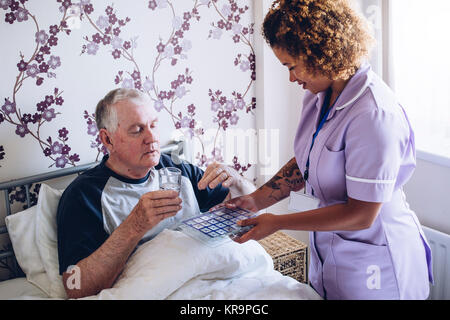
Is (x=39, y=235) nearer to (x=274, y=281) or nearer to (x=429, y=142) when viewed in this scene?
(x=274, y=281)

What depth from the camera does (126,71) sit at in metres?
2.11

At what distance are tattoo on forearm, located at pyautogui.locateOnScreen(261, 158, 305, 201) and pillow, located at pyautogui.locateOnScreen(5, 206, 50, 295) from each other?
95 centimetres

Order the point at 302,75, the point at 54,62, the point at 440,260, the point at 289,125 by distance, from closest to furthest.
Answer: the point at 302,75 → the point at 54,62 → the point at 440,260 → the point at 289,125

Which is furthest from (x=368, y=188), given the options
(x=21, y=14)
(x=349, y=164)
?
(x=21, y=14)

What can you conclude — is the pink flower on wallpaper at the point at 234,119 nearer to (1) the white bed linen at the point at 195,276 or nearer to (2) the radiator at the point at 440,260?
(1) the white bed linen at the point at 195,276

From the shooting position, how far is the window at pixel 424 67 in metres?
2.03

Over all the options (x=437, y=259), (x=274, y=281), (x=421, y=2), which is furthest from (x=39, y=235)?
(x=421, y=2)

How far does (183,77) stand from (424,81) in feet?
3.89

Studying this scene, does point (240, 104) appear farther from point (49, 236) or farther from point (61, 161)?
point (49, 236)

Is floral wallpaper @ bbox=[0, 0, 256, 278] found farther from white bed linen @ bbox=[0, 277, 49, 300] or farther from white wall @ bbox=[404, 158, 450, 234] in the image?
white wall @ bbox=[404, 158, 450, 234]

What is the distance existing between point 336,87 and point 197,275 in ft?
2.61

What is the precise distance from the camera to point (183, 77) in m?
2.30

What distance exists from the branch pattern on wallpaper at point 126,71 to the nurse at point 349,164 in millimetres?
900

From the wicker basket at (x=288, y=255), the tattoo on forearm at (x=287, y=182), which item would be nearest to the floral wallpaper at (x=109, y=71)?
the wicker basket at (x=288, y=255)
